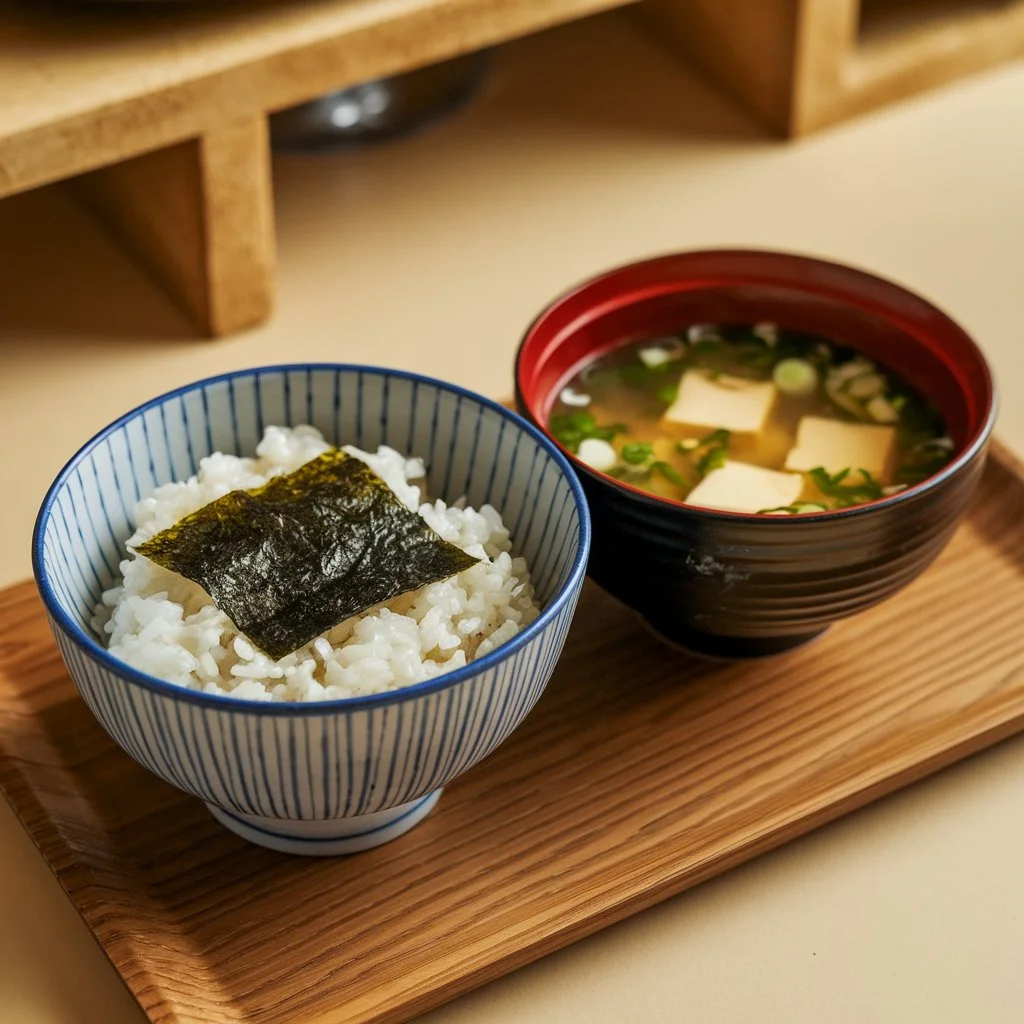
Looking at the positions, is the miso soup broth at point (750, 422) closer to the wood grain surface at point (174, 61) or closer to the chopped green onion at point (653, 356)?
the chopped green onion at point (653, 356)

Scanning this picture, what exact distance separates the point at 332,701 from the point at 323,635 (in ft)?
0.47

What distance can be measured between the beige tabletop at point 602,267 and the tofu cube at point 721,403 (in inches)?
14.7

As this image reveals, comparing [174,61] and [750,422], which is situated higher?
[174,61]

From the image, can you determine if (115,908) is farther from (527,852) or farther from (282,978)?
(527,852)

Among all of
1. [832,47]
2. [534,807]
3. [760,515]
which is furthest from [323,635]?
[832,47]

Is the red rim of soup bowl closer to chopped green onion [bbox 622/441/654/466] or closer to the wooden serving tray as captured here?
chopped green onion [bbox 622/441/654/466]

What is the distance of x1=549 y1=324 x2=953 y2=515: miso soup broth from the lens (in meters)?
1.46

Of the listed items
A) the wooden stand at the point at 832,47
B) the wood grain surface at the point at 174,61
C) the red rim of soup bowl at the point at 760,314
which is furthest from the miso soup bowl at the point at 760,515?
the wooden stand at the point at 832,47

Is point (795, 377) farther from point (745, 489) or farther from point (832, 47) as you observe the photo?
point (832, 47)

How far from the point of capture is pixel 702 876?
4.24 feet

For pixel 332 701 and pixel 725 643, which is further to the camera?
pixel 725 643

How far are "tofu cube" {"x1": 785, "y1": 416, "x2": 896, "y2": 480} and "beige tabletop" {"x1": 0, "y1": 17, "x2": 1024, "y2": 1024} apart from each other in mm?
282

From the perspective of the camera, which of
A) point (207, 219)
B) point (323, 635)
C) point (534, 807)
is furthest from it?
point (207, 219)

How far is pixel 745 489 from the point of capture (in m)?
1.44
